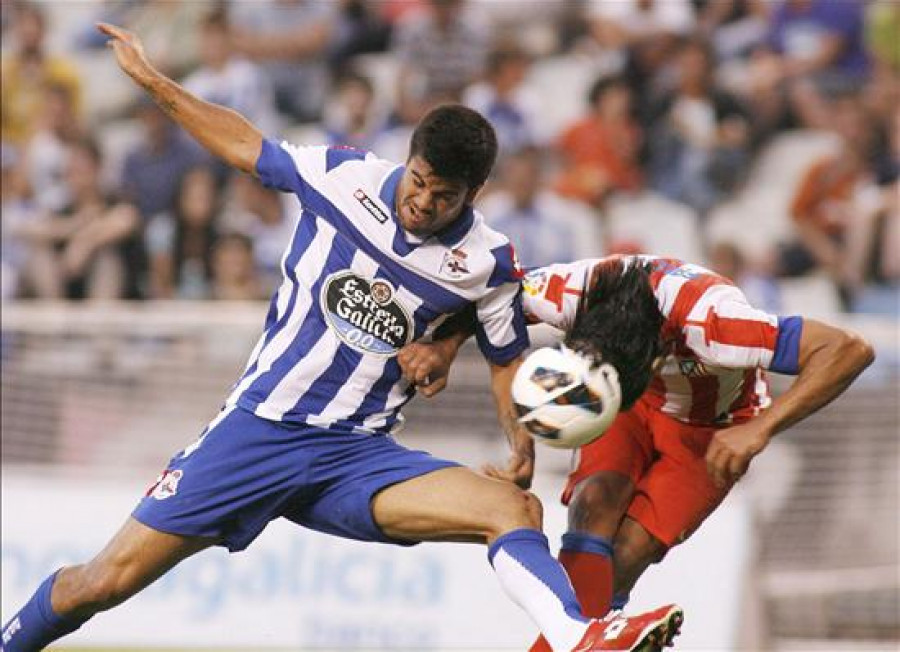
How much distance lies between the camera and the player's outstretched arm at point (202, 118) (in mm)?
5684

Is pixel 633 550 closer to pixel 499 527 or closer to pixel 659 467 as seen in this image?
pixel 659 467

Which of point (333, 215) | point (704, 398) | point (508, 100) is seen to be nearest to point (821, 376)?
point (704, 398)

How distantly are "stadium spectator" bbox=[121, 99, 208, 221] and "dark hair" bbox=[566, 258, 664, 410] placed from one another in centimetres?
693

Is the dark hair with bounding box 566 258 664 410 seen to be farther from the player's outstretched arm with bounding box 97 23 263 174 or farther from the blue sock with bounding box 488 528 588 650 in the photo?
the player's outstretched arm with bounding box 97 23 263 174

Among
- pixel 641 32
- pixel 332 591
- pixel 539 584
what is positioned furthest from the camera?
pixel 641 32

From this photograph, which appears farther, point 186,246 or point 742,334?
point 186,246

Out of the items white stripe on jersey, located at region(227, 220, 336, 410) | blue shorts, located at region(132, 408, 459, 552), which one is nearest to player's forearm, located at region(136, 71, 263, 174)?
white stripe on jersey, located at region(227, 220, 336, 410)

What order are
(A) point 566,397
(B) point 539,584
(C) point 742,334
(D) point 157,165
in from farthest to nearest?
(D) point 157,165
(C) point 742,334
(B) point 539,584
(A) point 566,397

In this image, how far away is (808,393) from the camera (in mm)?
5242

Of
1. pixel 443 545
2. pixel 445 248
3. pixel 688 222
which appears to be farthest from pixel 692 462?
pixel 688 222

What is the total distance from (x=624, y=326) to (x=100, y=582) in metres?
1.88

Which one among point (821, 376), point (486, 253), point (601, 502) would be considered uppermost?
point (486, 253)

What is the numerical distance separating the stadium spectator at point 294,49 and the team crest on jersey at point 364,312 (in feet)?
24.0

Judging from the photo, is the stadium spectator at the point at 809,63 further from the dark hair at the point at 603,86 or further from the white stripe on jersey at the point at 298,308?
the white stripe on jersey at the point at 298,308
